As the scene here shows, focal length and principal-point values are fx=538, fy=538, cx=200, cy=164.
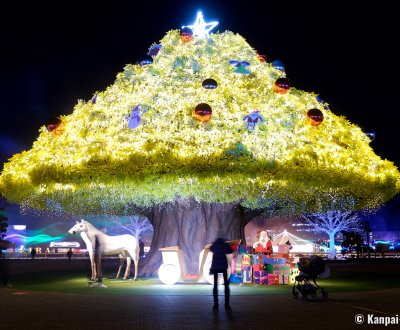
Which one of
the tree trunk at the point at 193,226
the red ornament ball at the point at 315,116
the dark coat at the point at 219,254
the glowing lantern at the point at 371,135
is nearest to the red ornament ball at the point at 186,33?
the red ornament ball at the point at 315,116

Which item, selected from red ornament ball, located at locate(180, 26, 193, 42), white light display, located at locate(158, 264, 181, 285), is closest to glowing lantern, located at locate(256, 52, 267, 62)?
red ornament ball, located at locate(180, 26, 193, 42)

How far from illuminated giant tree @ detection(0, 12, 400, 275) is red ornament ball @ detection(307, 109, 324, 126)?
13 centimetres

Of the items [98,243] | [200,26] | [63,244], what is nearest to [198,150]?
[98,243]

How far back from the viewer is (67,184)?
2103 cm

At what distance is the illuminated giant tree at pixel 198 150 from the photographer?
20.0 meters

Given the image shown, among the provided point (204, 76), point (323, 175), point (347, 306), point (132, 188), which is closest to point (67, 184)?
point (132, 188)

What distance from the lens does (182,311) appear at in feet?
41.8

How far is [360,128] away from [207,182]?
885 cm

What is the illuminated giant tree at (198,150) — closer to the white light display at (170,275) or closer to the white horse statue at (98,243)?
the white horse statue at (98,243)

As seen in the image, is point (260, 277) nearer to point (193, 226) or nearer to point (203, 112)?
point (193, 226)

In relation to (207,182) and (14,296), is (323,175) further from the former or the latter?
(14,296)

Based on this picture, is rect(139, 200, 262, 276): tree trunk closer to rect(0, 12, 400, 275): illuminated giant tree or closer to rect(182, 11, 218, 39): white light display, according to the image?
rect(0, 12, 400, 275): illuminated giant tree

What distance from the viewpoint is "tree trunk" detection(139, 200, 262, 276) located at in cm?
2497

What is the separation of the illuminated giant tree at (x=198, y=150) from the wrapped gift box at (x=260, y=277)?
3092 mm
